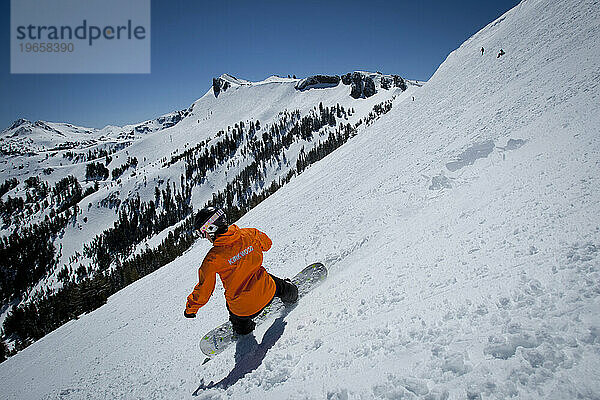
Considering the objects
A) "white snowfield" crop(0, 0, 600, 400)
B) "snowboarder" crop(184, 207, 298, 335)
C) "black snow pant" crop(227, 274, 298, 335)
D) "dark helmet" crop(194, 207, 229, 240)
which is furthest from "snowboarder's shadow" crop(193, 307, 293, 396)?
"dark helmet" crop(194, 207, 229, 240)

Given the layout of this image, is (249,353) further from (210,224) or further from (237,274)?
(210,224)

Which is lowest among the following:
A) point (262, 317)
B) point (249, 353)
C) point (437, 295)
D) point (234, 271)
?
point (249, 353)

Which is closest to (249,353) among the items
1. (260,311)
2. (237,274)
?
(260,311)

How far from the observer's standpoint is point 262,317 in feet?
19.6

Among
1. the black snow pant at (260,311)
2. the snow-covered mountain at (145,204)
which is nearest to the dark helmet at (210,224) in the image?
the black snow pant at (260,311)

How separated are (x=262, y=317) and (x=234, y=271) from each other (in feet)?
5.92

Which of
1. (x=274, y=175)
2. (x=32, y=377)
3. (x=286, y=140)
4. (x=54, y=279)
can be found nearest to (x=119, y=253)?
(x=54, y=279)

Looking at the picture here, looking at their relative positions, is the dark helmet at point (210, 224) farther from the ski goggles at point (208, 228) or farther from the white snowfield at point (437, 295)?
the white snowfield at point (437, 295)

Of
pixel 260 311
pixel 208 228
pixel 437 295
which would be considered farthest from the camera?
pixel 260 311

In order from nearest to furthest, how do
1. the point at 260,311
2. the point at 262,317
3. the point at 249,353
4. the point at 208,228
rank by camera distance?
the point at 208,228, the point at 249,353, the point at 260,311, the point at 262,317

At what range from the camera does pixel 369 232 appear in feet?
27.1

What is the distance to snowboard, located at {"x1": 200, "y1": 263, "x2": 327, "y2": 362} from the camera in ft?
18.6

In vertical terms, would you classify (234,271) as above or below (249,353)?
above

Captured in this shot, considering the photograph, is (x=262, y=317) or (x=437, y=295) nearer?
(x=437, y=295)
